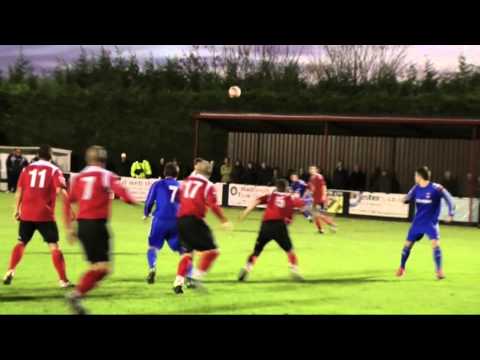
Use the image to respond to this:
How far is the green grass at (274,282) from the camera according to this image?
9.82 meters

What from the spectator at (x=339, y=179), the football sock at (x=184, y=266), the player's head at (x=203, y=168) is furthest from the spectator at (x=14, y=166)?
the player's head at (x=203, y=168)

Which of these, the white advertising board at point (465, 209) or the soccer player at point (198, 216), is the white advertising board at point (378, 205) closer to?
the white advertising board at point (465, 209)

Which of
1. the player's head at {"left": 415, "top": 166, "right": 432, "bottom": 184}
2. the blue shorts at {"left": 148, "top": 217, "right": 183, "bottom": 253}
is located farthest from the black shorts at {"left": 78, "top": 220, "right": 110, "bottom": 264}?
the player's head at {"left": 415, "top": 166, "right": 432, "bottom": 184}

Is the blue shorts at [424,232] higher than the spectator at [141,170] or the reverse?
the reverse

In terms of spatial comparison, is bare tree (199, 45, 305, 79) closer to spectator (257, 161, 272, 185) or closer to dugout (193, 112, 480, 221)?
dugout (193, 112, 480, 221)

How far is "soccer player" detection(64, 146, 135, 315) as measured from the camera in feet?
28.4

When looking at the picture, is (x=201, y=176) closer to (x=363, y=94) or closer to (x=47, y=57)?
(x=363, y=94)

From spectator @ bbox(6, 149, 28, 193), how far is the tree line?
7.18 m

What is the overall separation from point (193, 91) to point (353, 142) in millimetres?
11637

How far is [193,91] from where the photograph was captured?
140ft

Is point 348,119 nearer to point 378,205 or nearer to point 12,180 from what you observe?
point 378,205

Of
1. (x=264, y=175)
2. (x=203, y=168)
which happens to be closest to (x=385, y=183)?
(x=264, y=175)

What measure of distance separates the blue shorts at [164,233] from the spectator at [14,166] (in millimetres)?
21377

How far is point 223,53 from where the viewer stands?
48.3 metres
